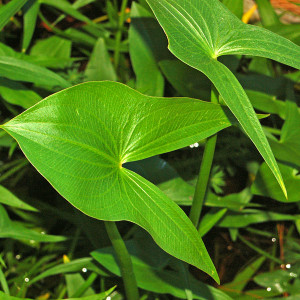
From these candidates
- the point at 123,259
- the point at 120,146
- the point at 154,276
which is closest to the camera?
the point at 120,146

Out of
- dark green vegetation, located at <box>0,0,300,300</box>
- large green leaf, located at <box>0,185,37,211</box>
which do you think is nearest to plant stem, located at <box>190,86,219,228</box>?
dark green vegetation, located at <box>0,0,300,300</box>

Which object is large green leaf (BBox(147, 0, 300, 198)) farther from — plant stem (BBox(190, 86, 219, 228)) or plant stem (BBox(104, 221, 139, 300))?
plant stem (BBox(104, 221, 139, 300))

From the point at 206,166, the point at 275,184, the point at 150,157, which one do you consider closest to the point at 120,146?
the point at 206,166

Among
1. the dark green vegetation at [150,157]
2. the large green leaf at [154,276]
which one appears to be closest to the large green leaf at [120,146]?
the dark green vegetation at [150,157]

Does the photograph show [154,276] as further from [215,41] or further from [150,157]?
[215,41]

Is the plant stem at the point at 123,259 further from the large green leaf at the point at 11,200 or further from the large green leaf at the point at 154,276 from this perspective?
the large green leaf at the point at 11,200

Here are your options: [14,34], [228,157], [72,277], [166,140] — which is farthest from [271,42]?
[14,34]
